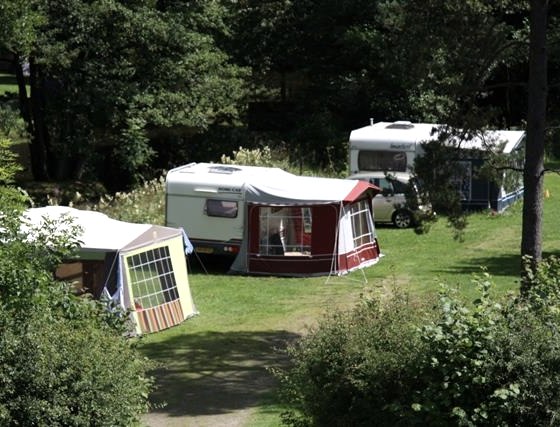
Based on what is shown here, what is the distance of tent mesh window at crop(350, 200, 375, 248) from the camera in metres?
23.0

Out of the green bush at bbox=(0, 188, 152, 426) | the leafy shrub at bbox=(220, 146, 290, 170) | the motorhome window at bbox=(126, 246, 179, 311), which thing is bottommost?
the motorhome window at bbox=(126, 246, 179, 311)

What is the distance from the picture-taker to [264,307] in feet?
65.2

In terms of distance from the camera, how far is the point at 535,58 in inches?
583

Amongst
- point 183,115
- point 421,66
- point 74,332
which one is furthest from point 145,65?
point 74,332

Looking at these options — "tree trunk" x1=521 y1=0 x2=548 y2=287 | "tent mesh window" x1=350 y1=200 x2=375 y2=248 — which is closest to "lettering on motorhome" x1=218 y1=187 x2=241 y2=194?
"tent mesh window" x1=350 y1=200 x2=375 y2=248

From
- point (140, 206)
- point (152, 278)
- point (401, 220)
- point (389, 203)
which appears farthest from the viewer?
point (401, 220)

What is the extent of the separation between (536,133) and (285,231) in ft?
28.9

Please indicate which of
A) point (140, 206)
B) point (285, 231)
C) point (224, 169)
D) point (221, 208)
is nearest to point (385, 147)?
point (224, 169)

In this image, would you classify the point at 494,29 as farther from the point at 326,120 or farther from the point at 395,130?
the point at 326,120

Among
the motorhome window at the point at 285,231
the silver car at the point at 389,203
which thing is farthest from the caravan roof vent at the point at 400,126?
the motorhome window at the point at 285,231

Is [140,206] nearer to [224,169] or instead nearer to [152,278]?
[224,169]

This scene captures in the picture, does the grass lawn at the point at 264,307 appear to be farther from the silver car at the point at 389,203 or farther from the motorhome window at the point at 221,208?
the motorhome window at the point at 221,208

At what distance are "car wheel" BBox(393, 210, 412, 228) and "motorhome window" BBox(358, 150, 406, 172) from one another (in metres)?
2.00

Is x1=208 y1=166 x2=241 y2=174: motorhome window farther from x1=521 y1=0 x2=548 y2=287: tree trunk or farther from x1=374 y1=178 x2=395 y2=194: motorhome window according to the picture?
x1=521 y1=0 x2=548 y2=287: tree trunk
